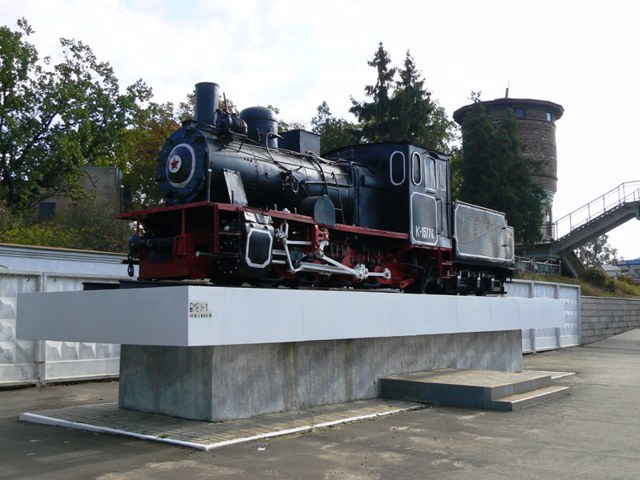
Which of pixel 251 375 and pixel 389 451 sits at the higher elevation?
pixel 251 375

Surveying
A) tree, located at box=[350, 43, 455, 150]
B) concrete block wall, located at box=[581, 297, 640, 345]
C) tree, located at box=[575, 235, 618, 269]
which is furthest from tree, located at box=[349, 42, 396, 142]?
tree, located at box=[575, 235, 618, 269]

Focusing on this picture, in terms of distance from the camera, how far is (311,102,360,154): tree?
119 feet

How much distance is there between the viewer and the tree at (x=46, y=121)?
2920 cm

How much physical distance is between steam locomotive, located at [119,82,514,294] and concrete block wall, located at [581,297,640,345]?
15003mm

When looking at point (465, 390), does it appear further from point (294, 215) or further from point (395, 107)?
point (395, 107)

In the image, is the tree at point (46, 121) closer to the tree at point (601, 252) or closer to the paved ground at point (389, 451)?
the paved ground at point (389, 451)

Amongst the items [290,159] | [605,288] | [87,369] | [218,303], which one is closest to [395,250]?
[290,159]

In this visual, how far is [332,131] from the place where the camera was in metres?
39.7

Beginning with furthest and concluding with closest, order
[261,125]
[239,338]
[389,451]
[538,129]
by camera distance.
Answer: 1. [538,129]
2. [261,125]
3. [239,338]
4. [389,451]

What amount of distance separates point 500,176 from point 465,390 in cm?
2468

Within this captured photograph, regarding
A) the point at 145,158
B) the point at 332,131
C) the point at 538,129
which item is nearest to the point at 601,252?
the point at 538,129

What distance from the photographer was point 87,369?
39.3 feet

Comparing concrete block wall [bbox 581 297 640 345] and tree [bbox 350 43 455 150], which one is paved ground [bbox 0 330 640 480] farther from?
tree [bbox 350 43 455 150]

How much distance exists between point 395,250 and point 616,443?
16.5ft
